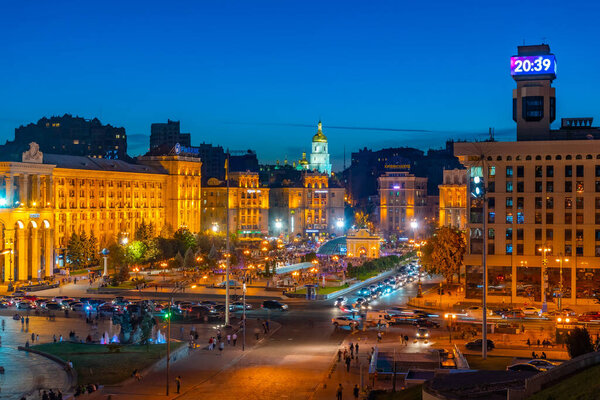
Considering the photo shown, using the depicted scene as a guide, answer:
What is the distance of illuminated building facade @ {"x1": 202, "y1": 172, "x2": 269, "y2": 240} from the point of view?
186875 millimetres

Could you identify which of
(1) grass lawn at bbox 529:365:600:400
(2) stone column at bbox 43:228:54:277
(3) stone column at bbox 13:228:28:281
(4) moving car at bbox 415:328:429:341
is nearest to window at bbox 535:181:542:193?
(4) moving car at bbox 415:328:429:341

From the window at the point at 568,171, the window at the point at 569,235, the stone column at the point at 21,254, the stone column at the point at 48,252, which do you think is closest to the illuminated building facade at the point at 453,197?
the window at the point at 568,171

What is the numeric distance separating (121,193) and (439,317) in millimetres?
88156

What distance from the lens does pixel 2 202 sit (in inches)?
3939

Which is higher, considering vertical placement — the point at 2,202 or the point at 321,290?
the point at 2,202

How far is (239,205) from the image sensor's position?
19188cm

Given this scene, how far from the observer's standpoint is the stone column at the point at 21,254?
10156 cm

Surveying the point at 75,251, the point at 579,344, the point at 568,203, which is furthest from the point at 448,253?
the point at 75,251

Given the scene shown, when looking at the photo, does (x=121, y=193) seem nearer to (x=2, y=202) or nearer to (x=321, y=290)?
(x=2, y=202)

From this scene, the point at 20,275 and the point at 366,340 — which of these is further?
the point at 20,275

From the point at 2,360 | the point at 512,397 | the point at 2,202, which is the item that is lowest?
the point at 2,360

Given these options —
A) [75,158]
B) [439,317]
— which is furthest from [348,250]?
[439,317]

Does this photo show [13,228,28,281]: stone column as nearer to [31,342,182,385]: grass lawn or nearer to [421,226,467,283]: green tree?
[31,342,182,385]: grass lawn

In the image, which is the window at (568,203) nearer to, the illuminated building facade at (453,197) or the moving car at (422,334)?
the moving car at (422,334)
